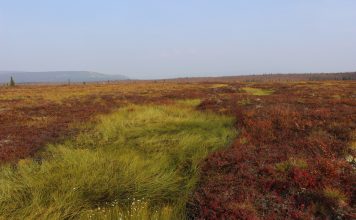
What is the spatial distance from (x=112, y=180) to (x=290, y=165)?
161 inches

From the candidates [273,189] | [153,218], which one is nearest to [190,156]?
[273,189]

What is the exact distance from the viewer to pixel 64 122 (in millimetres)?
15727

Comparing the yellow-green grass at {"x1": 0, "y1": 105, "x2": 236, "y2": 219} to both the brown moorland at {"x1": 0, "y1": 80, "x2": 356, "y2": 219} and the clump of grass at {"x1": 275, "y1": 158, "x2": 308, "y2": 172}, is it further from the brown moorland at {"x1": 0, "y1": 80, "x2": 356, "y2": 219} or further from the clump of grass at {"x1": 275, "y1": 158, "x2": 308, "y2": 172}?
the clump of grass at {"x1": 275, "y1": 158, "x2": 308, "y2": 172}

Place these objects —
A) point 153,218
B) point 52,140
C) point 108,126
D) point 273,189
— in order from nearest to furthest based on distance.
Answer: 1. point 153,218
2. point 273,189
3. point 52,140
4. point 108,126

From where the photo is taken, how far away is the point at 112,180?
6418 millimetres

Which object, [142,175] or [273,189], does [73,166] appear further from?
[273,189]

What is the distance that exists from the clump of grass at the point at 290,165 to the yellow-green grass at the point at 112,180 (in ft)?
6.38

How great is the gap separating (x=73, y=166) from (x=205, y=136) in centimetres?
475

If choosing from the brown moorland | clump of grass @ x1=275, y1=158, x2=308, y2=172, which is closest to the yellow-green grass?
the brown moorland

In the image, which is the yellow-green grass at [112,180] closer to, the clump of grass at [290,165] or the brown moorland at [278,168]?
the brown moorland at [278,168]

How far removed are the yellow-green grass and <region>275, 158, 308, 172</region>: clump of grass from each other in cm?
195

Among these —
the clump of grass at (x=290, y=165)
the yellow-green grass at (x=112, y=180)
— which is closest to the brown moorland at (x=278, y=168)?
the clump of grass at (x=290, y=165)

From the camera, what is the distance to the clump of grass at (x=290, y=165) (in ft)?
22.8

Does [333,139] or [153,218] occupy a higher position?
Result: [333,139]
